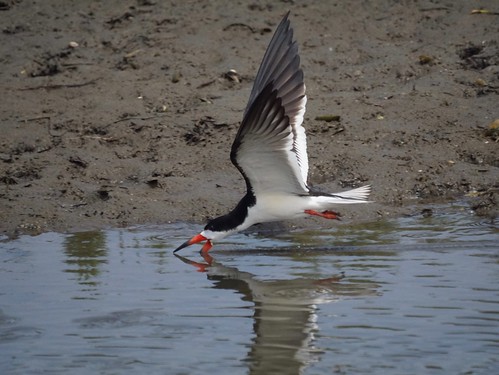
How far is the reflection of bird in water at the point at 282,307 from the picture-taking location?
5.68 m

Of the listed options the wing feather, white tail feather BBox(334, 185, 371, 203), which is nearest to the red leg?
the wing feather

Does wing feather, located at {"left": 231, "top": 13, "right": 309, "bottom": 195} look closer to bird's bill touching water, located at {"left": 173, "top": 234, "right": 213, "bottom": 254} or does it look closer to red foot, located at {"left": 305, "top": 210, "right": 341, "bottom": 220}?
red foot, located at {"left": 305, "top": 210, "right": 341, "bottom": 220}

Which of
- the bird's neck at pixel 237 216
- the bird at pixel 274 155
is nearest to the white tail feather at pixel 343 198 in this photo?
the bird at pixel 274 155

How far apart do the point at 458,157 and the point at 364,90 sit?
4.38 feet

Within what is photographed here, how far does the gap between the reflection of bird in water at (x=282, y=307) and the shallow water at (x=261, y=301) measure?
0.04 feet

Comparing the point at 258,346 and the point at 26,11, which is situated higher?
the point at 26,11

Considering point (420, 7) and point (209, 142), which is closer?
Result: point (209, 142)

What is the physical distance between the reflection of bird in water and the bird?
414 millimetres

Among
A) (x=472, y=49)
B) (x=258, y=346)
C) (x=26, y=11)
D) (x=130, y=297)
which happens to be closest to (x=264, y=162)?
(x=130, y=297)

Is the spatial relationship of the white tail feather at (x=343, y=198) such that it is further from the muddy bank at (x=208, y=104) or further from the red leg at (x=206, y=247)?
the red leg at (x=206, y=247)

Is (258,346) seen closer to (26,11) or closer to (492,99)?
(492,99)

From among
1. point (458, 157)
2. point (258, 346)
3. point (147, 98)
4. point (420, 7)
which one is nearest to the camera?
point (258, 346)

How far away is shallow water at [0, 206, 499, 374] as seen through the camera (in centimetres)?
565

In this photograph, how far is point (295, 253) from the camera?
777 centimetres
